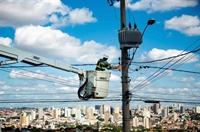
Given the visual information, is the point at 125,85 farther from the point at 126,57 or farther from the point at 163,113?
the point at 163,113

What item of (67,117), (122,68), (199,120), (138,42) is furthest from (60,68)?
(67,117)

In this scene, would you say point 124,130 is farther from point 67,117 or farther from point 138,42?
point 67,117

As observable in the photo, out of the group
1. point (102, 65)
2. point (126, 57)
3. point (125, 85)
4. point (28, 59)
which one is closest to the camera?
point (28, 59)

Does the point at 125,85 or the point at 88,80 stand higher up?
the point at 88,80

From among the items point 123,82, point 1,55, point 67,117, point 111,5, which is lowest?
point 67,117

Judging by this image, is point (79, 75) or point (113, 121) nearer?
point (79, 75)

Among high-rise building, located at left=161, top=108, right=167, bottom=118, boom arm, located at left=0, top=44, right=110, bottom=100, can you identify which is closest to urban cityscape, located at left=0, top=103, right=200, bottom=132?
high-rise building, located at left=161, top=108, right=167, bottom=118

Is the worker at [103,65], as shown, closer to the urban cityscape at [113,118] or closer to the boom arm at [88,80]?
the boom arm at [88,80]

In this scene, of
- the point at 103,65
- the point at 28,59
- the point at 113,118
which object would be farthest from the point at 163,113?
the point at 28,59
